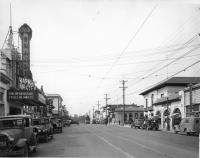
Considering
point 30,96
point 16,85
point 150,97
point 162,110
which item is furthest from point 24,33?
point 150,97

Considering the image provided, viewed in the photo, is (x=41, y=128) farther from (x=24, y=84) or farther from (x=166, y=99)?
(x=166, y=99)

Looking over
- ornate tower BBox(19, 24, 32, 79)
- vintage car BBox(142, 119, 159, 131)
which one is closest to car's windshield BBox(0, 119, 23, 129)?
ornate tower BBox(19, 24, 32, 79)

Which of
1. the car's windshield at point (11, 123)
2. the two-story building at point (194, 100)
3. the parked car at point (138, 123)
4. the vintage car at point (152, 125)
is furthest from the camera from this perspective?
the parked car at point (138, 123)

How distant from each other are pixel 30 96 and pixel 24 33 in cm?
1138

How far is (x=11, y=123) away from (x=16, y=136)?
3.70 feet

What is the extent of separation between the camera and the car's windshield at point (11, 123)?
666 inches

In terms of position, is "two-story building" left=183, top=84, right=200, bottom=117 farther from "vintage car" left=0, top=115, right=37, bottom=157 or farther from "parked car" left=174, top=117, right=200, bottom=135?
"vintage car" left=0, top=115, right=37, bottom=157

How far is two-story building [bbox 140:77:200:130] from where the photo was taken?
57875 mm

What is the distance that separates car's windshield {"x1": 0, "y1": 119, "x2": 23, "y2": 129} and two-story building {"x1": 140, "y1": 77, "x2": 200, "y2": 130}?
130 feet

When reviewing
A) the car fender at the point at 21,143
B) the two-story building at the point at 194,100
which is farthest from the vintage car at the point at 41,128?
the two-story building at the point at 194,100

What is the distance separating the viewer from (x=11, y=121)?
671 inches

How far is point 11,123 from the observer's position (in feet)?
55.8

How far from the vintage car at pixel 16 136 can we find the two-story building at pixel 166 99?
129 feet

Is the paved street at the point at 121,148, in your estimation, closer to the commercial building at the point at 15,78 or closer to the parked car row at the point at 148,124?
the commercial building at the point at 15,78
